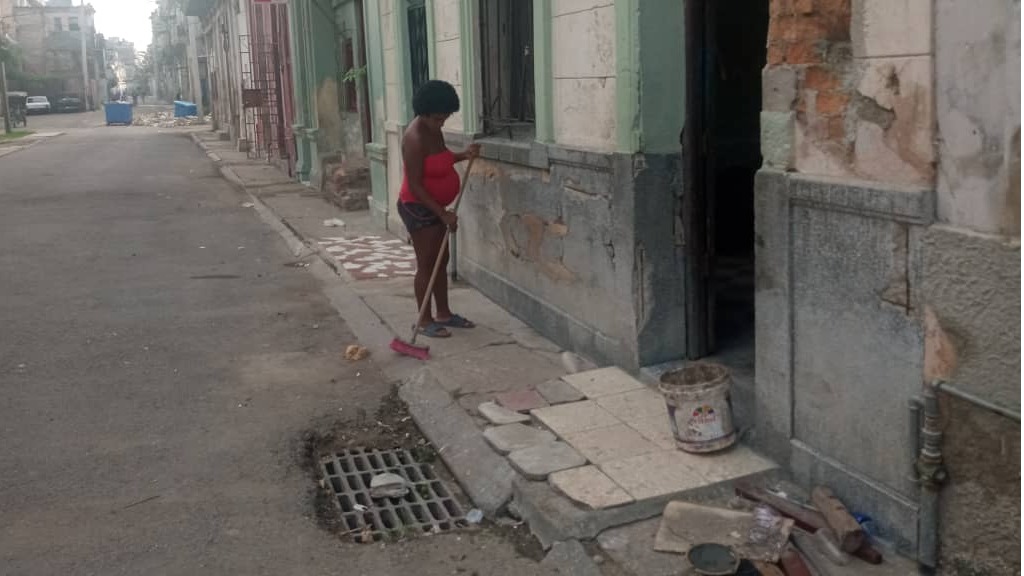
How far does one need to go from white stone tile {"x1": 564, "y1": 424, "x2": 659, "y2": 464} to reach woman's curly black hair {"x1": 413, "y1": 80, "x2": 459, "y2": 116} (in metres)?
2.79

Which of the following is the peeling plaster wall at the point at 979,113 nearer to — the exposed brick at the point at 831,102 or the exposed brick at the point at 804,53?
the exposed brick at the point at 831,102

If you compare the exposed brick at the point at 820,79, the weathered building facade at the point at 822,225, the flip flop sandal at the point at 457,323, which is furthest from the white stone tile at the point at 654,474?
the flip flop sandal at the point at 457,323

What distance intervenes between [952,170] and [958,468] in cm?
97

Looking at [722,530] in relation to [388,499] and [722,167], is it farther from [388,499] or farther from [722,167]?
[722,167]

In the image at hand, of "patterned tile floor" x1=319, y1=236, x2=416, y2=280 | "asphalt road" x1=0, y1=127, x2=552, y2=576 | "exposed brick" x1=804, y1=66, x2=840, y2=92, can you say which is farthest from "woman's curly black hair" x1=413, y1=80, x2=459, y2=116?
"exposed brick" x1=804, y1=66, x2=840, y2=92

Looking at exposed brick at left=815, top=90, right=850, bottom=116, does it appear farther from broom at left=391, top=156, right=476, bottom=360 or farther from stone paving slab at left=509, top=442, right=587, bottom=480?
broom at left=391, top=156, right=476, bottom=360

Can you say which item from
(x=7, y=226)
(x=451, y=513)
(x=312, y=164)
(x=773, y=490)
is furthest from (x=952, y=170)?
(x=312, y=164)

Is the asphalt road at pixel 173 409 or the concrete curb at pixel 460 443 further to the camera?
the concrete curb at pixel 460 443

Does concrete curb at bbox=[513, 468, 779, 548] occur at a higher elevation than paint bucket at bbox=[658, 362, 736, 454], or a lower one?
lower

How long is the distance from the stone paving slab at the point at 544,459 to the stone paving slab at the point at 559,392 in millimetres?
625

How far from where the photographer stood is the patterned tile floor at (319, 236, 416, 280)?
9.64 meters

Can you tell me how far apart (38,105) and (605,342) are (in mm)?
71041

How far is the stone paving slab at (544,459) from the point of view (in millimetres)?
4641

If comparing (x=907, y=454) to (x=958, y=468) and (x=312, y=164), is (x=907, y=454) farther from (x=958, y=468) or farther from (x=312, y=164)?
(x=312, y=164)
